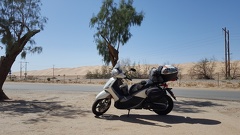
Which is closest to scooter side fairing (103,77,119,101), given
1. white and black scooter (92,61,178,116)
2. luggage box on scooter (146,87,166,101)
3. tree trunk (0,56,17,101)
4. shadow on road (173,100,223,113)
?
white and black scooter (92,61,178,116)

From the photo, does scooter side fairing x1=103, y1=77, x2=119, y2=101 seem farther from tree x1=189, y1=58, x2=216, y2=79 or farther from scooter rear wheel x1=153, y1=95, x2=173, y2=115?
tree x1=189, y1=58, x2=216, y2=79

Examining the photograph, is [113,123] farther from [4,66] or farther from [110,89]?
[4,66]

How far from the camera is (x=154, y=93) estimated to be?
9.27 metres

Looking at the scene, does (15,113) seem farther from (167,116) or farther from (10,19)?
(10,19)

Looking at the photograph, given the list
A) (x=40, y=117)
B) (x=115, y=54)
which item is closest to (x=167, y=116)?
(x=40, y=117)

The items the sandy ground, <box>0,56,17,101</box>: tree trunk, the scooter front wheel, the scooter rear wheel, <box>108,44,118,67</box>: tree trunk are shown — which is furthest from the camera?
<box>108,44,118,67</box>: tree trunk

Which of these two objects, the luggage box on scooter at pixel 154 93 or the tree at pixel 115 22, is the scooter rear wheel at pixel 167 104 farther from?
the tree at pixel 115 22

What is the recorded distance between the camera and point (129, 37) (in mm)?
18172

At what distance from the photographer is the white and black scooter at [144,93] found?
30.7 feet

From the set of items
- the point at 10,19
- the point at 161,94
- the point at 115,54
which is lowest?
the point at 161,94

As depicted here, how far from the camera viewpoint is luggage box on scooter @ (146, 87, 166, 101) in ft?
30.4

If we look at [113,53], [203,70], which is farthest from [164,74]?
[203,70]

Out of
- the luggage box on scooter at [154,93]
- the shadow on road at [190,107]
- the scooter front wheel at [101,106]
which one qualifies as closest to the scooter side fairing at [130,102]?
the luggage box on scooter at [154,93]

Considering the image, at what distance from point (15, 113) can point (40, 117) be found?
139 cm
